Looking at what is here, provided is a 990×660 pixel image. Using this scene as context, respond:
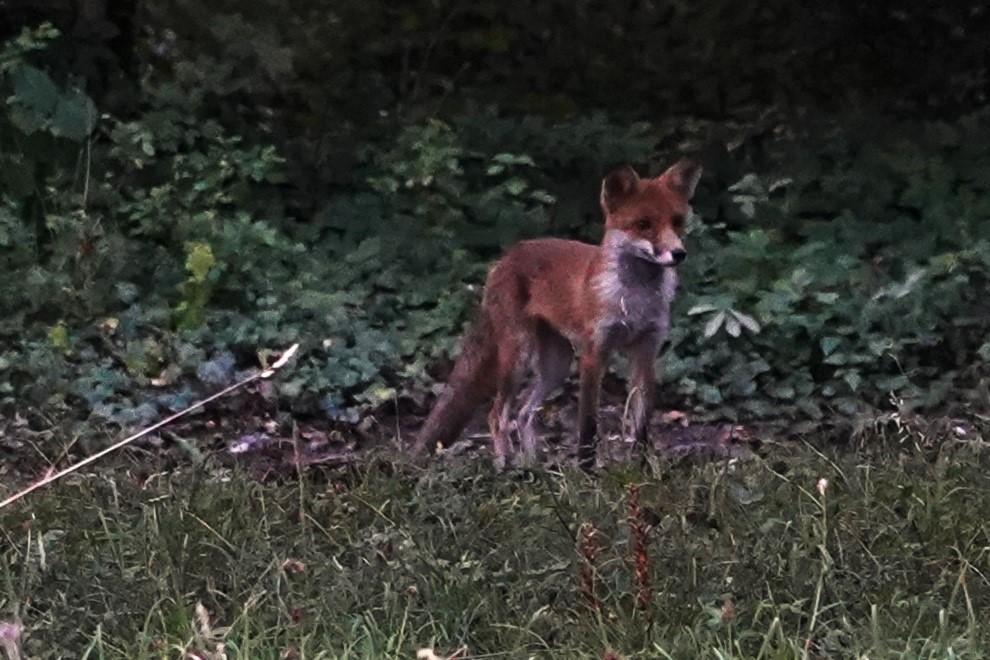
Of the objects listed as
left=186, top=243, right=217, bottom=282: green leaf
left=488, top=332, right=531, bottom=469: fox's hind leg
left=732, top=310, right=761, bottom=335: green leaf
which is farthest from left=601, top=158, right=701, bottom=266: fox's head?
left=186, top=243, right=217, bottom=282: green leaf

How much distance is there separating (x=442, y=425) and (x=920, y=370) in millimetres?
2076

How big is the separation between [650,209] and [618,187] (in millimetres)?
140

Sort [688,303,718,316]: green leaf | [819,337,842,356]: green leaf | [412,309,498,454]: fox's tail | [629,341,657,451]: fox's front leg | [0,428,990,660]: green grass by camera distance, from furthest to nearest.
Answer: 1. [688,303,718,316]: green leaf
2. [819,337,842,356]: green leaf
3. [412,309,498,454]: fox's tail
4. [629,341,657,451]: fox's front leg
5. [0,428,990,660]: green grass

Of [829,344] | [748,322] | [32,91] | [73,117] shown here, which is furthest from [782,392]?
[32,91]

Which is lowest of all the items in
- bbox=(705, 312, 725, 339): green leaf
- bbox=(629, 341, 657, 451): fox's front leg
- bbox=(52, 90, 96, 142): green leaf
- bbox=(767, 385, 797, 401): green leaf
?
bbox=(767, 385, 797, 401): green leaf

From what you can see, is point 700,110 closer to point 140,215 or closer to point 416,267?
point 416,267

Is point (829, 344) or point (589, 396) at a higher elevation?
point (589, 396)

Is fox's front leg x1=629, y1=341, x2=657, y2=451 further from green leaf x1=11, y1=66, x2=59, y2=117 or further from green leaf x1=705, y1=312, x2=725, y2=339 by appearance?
green leaf x1=11, y1=66, x2=59, y2=117

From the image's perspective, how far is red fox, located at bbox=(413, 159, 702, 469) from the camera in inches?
228

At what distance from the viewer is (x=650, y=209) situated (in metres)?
5.80

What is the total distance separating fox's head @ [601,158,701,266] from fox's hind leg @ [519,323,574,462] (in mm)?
538

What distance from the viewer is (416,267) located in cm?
845

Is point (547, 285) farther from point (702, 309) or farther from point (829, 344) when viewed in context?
point (829, 344)

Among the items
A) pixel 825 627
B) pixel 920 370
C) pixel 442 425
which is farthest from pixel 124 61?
pixel 825 627
